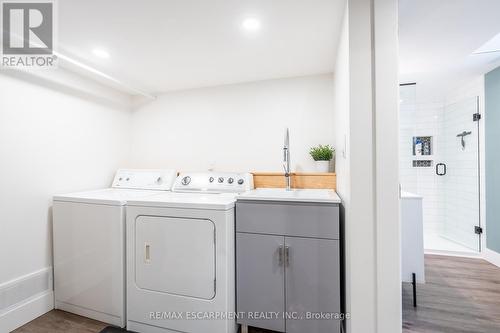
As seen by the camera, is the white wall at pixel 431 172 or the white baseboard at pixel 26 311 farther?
the white wall at pixel 431 172

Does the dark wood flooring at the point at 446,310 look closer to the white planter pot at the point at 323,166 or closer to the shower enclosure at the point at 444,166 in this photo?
the shower enclosure at the point at 444,166

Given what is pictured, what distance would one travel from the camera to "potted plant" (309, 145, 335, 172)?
7.43ft

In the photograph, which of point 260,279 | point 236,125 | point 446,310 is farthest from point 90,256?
point 446,310

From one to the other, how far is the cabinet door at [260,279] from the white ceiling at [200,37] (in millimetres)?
1476

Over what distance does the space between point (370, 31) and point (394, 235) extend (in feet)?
3.72

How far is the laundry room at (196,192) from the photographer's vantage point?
4.28ft

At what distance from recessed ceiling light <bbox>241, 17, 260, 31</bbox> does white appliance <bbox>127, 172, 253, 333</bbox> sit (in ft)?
4.06

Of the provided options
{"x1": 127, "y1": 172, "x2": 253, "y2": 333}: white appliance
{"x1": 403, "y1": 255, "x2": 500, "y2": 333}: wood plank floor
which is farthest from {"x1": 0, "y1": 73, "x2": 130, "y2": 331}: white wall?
{"x1": 403, "y1": 255, "x2": 500, "y2": 333}: wood plank floor

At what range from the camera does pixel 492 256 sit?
2758 millimetres

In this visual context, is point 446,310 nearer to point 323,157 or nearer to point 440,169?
point 323,157

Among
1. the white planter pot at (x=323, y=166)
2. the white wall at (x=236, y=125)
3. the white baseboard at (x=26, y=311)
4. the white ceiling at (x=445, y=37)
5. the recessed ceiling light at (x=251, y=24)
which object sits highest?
the white ceiling at (x=445, y=37)

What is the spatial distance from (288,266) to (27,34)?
249 cm

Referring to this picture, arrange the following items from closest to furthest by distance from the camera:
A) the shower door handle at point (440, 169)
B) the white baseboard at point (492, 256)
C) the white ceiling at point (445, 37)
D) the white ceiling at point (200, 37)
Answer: the white ceiling at point (200, 37), the white ceiling at point (445, 37), the white baseboard at point (492, 256), the shower door handle at point (440, 169)

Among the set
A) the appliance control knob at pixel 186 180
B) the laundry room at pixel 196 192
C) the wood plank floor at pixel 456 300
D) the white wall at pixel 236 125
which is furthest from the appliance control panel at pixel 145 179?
the wood plank floor at pixel 456 300
